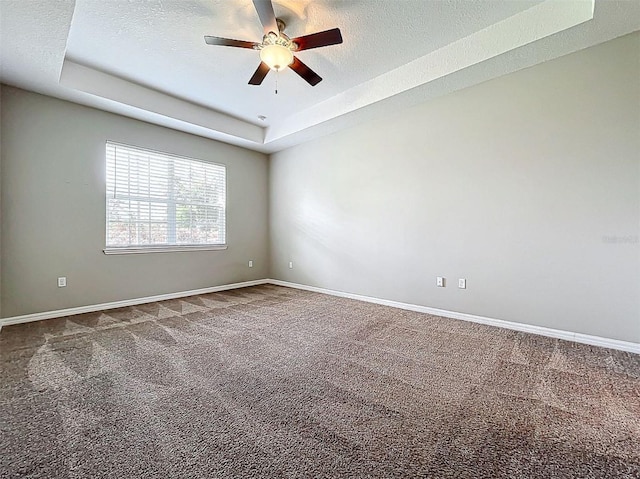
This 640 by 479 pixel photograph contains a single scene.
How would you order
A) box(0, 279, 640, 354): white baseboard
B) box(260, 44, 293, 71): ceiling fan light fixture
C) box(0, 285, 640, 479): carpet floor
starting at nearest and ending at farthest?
box(0, 285, 640, 479): carpet floor
box(260, 44, 293, 71): ceiling fan light fixture
box(0, 279, 640, 354): white baseboard

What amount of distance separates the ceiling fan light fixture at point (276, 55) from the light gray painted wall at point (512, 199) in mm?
1962

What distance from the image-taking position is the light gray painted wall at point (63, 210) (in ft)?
10.7

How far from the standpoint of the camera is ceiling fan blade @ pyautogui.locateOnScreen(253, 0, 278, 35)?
2041 mm

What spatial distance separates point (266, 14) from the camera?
84.4 inches

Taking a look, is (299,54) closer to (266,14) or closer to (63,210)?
(266,14)

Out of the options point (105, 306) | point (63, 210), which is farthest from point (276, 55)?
point (105, 306)

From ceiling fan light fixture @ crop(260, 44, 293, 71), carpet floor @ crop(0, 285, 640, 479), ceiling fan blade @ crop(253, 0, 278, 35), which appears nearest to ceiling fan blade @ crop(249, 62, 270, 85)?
ceiling fan light fixture @ crop(260, 44, 293, 71)

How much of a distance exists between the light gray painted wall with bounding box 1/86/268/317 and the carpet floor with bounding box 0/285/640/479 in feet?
2.19

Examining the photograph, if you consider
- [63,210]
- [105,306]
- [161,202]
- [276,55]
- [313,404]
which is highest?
[276,55]

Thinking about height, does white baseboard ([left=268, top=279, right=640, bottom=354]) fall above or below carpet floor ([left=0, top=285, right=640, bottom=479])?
above

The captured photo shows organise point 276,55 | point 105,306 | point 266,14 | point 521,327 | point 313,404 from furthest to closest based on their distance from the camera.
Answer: point 105,306 → point 521,327 → point 276,55 → point 266,14 → point 313,404

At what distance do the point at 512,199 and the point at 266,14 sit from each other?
293 centimetres

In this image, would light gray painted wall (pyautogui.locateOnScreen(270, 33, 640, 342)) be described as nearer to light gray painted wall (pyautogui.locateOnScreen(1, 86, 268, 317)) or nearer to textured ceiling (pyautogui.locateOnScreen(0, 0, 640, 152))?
textured ceiling (pyautogui.locateOnScreen(0, 0, 640, 152))

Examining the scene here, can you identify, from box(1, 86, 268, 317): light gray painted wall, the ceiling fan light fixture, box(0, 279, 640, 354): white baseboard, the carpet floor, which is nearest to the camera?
the carpet floor
